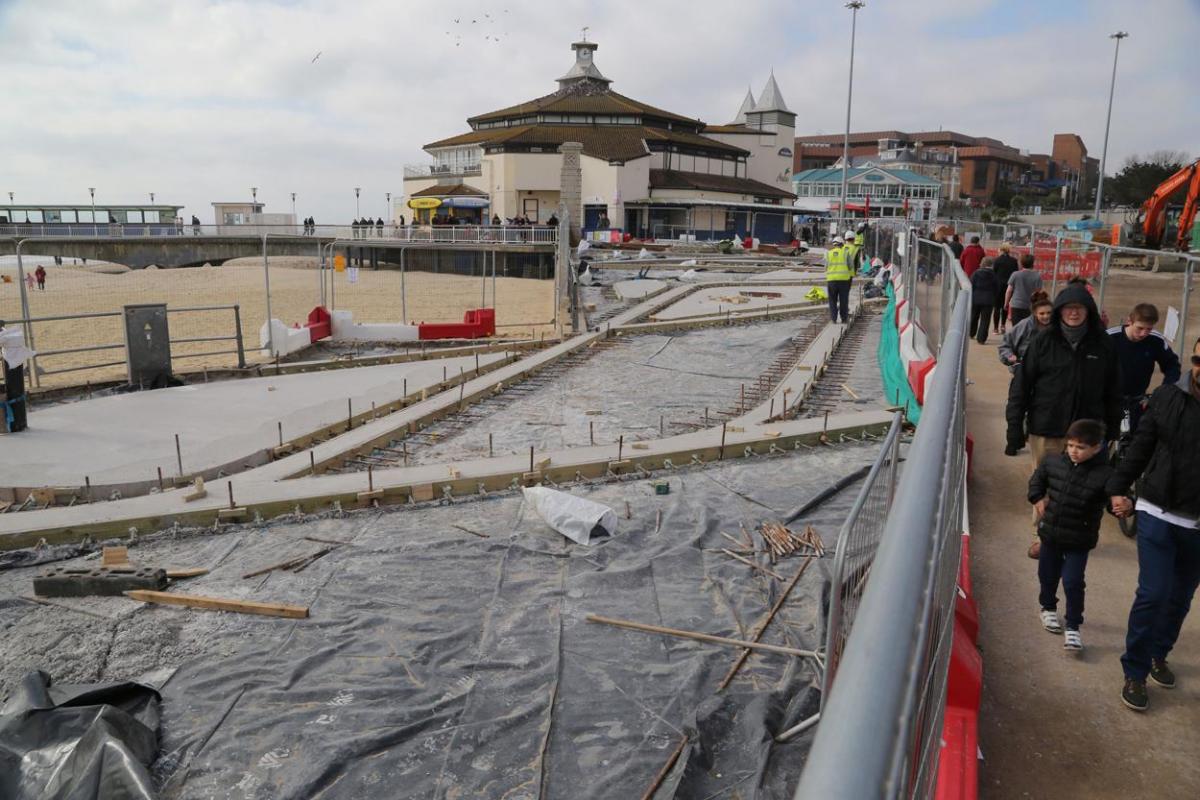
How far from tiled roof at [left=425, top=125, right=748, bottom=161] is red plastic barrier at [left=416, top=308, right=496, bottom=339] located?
43.4m

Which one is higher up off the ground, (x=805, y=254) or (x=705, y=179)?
(x=705, y=179)

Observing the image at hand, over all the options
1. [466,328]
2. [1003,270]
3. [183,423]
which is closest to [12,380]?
[183,423]

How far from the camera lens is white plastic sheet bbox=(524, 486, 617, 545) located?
684 centimetres

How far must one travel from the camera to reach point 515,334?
776 inches

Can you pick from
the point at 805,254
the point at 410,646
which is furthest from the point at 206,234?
the point at 410,646

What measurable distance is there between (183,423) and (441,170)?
64.4 meters

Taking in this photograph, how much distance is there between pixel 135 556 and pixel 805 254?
142 feet

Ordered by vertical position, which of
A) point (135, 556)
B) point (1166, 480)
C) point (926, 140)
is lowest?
point (135, 556)

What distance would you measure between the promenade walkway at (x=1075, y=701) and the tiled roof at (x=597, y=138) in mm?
56118

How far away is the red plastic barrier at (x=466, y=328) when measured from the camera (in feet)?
59.9

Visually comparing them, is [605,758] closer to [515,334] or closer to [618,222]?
[515,334]

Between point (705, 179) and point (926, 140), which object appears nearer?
point (705, 179)

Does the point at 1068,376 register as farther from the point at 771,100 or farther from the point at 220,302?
the point at 771,100

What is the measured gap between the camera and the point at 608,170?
59656 mm
